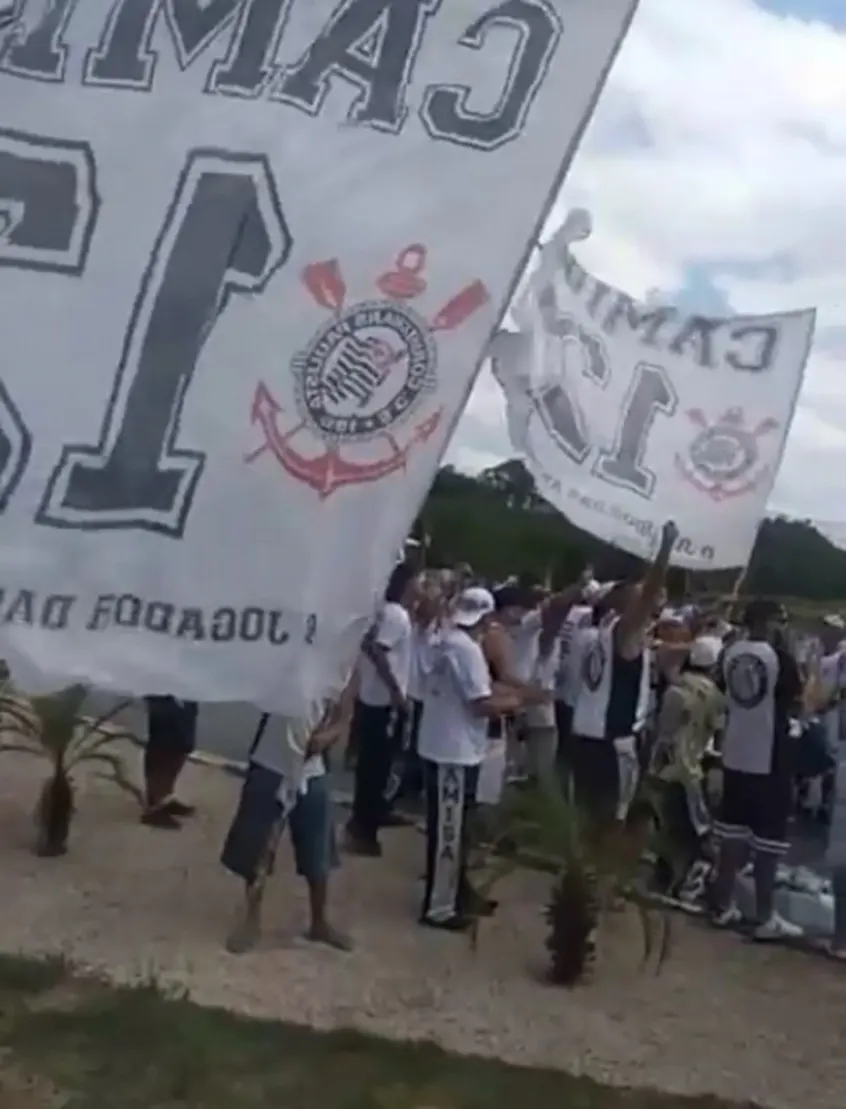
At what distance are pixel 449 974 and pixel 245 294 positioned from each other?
4689 millimetres

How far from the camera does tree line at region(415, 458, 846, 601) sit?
→ 24344 millimetres

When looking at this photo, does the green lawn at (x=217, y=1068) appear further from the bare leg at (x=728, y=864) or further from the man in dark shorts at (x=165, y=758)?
the man in dark shorts at (x=165, y=758)

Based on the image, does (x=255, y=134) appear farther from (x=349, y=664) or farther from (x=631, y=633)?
(x=631, y=633)

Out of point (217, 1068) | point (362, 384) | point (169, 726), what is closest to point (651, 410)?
point (169, 726)

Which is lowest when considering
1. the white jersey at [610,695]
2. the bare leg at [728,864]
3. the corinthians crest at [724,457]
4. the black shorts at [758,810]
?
the bare leg at [728,864]

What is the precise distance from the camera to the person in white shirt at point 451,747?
7824mm

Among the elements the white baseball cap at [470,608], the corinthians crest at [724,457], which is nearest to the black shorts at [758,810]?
the white baseball cap at [470,608]

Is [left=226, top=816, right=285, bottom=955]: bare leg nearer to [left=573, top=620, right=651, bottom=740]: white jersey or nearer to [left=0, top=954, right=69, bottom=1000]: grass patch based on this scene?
[left=0, top=954, right=69, bottom=1000]: grass patch

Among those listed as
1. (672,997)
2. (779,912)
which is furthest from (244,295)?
(779,912)

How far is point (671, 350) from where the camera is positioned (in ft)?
33.1

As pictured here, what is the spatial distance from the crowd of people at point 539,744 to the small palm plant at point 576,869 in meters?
0.10

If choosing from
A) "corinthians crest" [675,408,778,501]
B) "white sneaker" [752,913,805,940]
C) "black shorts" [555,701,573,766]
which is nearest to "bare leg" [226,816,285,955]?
"white sneaker" [752,913,805,940]

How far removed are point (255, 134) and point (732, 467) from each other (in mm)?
7191

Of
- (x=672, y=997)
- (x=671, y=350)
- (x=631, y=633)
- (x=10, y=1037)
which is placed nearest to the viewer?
(x=10, y=1037)
